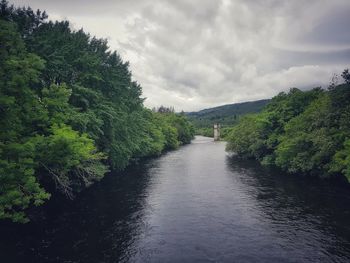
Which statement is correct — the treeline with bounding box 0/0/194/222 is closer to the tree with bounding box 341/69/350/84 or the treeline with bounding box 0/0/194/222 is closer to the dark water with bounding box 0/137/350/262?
the dark water with bounding box 0/137/350/262

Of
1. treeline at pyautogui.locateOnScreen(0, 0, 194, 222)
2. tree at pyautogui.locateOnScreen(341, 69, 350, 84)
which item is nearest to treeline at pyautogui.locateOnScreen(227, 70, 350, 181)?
tree at pyautogui.locateOnScreen(341, 69, 350, 84)

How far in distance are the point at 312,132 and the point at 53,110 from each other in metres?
32.4

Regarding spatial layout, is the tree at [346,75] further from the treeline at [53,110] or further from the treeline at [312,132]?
the treeline at [53,110]

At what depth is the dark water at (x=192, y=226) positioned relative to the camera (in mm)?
19906

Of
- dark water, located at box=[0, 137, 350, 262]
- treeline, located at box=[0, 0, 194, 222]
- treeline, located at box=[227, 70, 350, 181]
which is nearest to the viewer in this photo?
dark water, located at box=[0, 137, 350, 262]

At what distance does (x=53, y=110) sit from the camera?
2739cm

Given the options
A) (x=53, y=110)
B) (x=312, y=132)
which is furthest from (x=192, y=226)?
(x=312, y=132)

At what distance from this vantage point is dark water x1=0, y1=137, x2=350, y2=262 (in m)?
19.9

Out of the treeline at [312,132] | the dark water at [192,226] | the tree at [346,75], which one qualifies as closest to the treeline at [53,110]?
the dark water at [192,226]

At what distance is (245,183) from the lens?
138 feet

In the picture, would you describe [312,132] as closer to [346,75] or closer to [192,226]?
[346,75]

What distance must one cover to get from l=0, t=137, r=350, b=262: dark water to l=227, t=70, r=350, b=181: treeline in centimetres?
340

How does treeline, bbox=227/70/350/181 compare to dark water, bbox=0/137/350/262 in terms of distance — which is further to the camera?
treeline, bbox=227/70/350/181

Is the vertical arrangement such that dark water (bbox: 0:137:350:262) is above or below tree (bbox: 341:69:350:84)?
below
